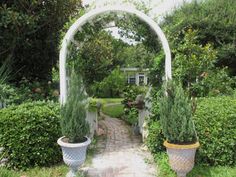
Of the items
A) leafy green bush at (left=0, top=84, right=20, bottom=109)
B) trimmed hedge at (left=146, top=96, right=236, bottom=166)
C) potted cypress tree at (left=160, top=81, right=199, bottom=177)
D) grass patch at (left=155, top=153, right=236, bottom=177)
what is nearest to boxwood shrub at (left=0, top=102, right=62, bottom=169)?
leafy green bush at (left=0, top=84, right=20, bottom=109)

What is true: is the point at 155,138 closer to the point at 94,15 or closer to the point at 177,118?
the point at 177,118

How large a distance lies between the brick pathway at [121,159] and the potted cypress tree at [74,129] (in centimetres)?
58

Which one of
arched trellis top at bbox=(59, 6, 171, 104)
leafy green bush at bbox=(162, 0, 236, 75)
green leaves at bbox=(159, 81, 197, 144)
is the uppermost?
leafy green bush at bbox=(162, 0, 236, 75)

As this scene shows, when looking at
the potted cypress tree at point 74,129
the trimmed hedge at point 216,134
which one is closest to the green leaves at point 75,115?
the potted cypress tree at point 74,129

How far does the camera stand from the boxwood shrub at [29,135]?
206 inches

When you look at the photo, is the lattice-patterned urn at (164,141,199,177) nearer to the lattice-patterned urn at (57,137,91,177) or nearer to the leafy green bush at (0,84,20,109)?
the lattice-patterned urn at (57,137,91,177)

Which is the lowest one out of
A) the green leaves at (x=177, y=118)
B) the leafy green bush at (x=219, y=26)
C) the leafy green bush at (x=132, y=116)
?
the leafy green bush at (x=132, y=116)

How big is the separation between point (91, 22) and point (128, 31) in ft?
2.82

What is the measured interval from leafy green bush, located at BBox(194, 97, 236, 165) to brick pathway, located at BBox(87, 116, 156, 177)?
1043 mm

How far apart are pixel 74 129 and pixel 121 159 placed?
1.66 metres

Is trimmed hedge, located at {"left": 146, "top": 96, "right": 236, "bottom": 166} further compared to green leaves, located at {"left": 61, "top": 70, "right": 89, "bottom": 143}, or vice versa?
trimmed hedge, located at {"left": 146, "top": 96, "right": 236, "bottom": 166}

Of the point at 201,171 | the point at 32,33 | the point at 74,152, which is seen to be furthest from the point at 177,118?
the point at 32,33

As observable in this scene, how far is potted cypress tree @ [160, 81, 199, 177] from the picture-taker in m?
4.50

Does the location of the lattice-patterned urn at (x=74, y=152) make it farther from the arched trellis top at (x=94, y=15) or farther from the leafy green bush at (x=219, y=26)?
the leafy green bush at (x=219, y=26)
